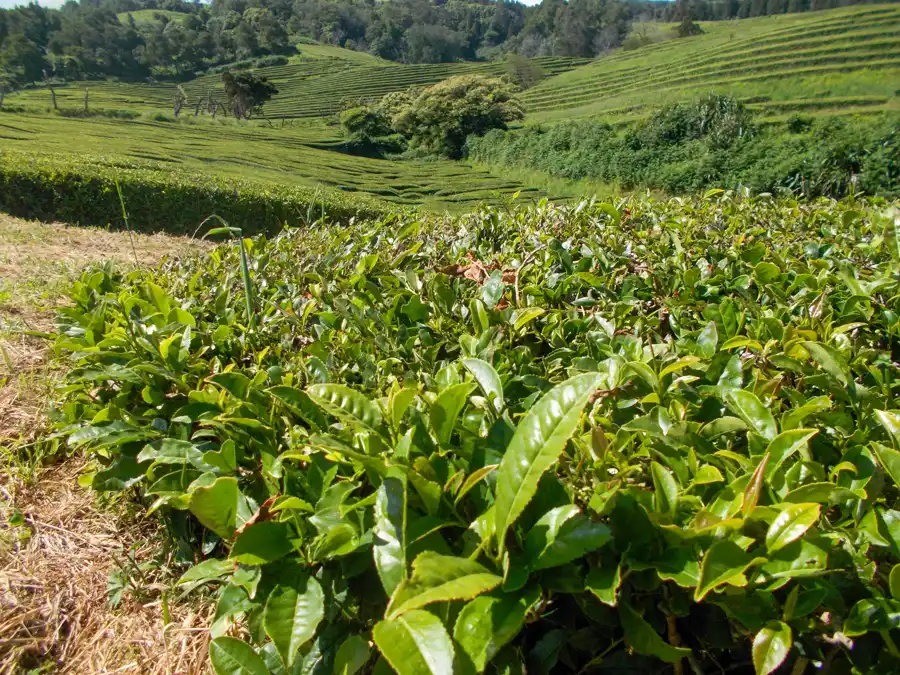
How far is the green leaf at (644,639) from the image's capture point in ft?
1.99

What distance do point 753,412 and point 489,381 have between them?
383 mm

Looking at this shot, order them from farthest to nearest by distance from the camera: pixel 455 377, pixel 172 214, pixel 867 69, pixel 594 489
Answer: pixel 867 69, pixel 172 214, pixel 455 377, pixel 594 489

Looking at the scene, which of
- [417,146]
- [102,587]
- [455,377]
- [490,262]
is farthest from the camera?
[417,146]

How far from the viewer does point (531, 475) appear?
615 millimetres

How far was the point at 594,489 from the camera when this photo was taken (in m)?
0.72

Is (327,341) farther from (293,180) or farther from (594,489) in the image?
(293,180)

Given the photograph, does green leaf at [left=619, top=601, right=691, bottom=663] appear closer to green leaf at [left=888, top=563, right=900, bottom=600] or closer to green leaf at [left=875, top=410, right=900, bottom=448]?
green leaf at [left=888, top=563, right=900, bottom=600]

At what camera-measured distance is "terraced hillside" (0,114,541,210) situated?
18000mm

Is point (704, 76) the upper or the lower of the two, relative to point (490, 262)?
upper

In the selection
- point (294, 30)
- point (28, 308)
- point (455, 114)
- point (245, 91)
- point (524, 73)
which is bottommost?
point (28, 308)

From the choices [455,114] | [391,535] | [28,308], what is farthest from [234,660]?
[455,114]

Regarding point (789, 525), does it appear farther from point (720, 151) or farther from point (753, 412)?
point (720, 151)

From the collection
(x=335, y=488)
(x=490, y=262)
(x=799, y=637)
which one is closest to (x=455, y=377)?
(x=335, y=488)

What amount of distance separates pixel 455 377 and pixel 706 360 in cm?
48
